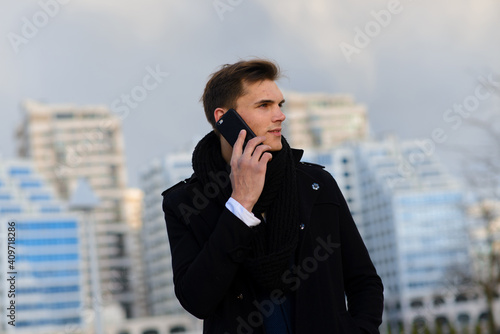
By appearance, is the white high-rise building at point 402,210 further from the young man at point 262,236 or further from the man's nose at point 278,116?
the man's nose at point 278,116

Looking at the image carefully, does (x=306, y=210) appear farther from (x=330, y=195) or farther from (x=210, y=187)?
(x=210, y=187)

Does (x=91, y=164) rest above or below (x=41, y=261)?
above

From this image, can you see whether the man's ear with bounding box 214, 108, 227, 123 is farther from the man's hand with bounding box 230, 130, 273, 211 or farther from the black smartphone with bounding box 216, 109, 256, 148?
the man's hand with bounding box 230, 130, 273, 211

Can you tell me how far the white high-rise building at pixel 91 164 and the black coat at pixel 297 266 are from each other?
5229 inches

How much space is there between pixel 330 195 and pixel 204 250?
1.63 ft

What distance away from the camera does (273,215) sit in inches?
107

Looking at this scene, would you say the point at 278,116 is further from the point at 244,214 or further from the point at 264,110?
the point at 244,214

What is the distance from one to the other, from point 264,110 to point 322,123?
144 meters

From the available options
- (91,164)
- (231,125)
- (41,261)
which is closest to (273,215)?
(231,125)

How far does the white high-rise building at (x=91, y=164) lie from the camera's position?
446 feet

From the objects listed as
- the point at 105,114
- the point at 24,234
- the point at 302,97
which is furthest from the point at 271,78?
the point at 302,97

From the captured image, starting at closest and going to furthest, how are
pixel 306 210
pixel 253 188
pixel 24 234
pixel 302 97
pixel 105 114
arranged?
pixel 253 188, pixel 306 210, pixel 24 234, pixel 105 114, pixel 302 97

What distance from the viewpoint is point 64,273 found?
4456 inches

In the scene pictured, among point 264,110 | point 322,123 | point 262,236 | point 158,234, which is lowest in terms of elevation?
point 262,236
